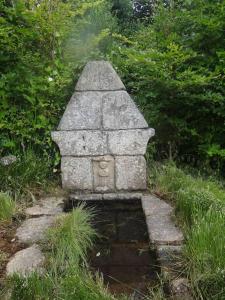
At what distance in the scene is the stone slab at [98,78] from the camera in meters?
4.49

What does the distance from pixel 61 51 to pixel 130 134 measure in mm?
1485

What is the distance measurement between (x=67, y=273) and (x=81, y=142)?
2168 millimetres

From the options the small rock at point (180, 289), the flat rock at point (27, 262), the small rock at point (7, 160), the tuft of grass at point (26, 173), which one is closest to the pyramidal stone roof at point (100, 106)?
the tuft of grass at point (26, 173)

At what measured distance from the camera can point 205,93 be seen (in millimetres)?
4828

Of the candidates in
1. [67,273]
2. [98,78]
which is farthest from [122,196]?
[67,273]

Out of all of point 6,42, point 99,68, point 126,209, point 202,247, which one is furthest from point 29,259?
point 6,42

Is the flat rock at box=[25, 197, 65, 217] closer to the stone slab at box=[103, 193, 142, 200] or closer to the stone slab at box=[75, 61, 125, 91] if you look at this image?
the stone slab at box=[103, 193, 142, 200]

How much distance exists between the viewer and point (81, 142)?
14.9 ft

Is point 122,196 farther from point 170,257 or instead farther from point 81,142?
point 170,257

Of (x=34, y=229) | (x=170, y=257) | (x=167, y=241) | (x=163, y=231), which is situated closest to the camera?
(x=170, y=257)

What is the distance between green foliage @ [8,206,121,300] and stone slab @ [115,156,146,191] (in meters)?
1.12

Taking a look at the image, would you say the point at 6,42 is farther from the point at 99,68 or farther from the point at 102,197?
the point at 102,197

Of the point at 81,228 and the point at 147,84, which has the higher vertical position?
the point at 147,84

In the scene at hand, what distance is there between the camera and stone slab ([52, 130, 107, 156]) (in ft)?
14.8
